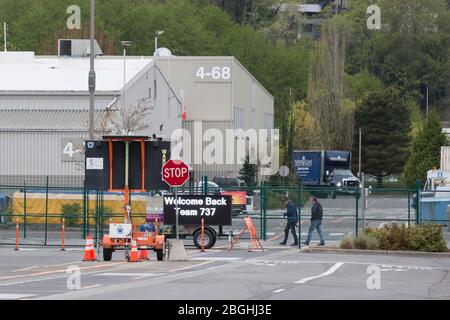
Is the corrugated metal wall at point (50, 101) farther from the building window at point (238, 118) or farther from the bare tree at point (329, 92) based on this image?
the bare tree at point (329, 92)

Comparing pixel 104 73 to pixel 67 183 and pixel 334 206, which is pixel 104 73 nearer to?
pixel 67 183

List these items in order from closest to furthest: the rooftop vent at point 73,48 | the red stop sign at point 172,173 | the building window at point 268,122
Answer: the red stop sign at point 172,173
the rooftop vent at point 73,48
the building window at point 268,122

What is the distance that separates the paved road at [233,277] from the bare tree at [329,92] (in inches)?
2156

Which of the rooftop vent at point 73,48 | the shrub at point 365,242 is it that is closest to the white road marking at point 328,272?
the shrub at point 365,242

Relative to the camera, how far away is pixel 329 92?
89.3 m

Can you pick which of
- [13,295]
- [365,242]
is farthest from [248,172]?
[13,295]

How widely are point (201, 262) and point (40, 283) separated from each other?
7.71 meters

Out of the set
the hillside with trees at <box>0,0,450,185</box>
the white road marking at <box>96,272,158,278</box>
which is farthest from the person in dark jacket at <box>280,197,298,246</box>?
the hillside with trees at <box>0,0,450,185</box>

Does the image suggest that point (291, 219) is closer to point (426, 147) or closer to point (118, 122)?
point (118, 122)

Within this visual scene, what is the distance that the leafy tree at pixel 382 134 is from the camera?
93.1 metres

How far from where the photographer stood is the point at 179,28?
100 m

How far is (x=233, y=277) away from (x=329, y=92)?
219ft

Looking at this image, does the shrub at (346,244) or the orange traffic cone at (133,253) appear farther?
the shrub at (346,244)
